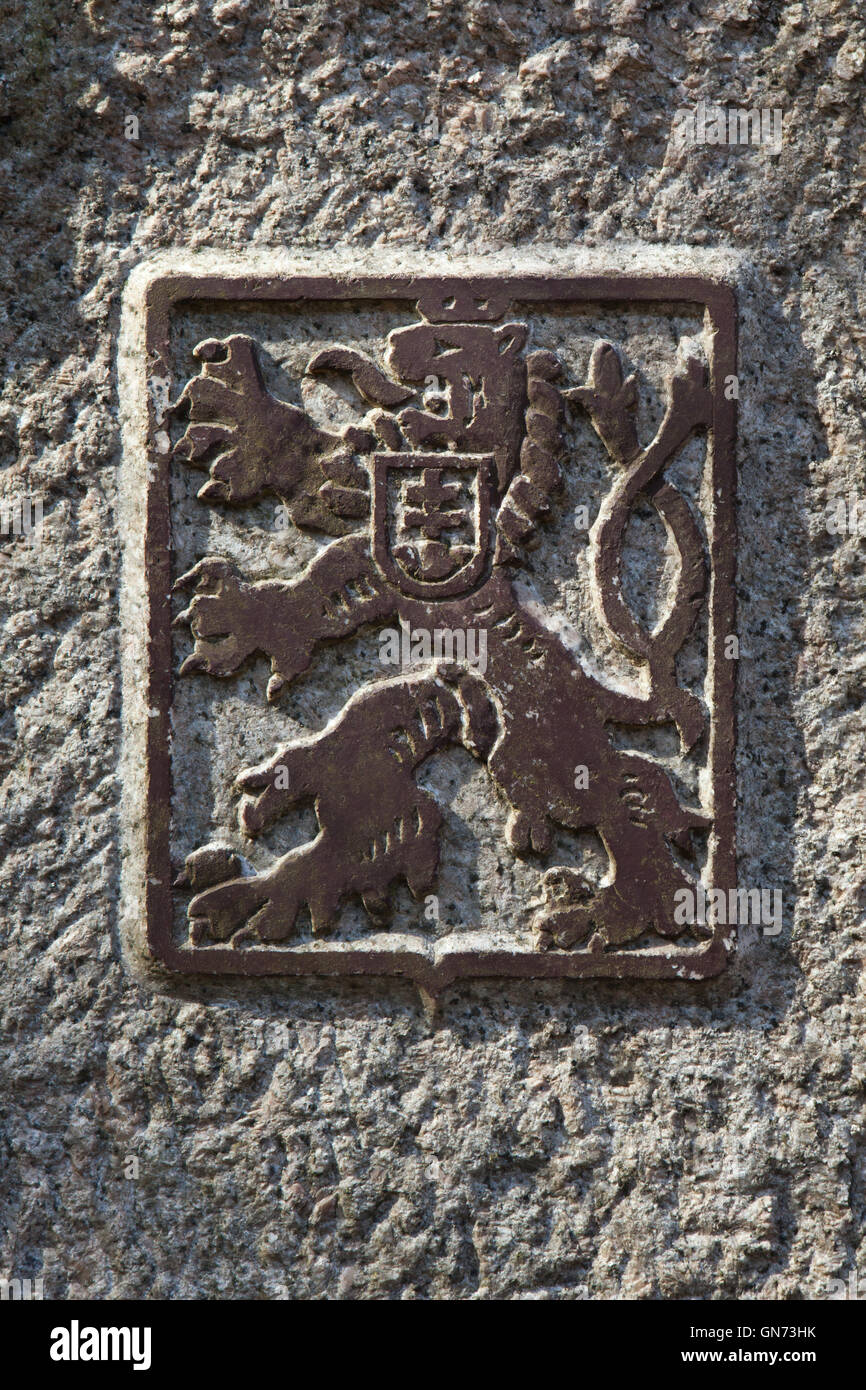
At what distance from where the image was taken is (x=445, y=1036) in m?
1.36

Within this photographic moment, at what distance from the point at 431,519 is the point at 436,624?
14cm

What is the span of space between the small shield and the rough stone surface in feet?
1.02

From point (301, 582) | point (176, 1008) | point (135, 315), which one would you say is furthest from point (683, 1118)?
point (135, 315)

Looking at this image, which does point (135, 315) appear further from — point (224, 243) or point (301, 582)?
point (301, 582)

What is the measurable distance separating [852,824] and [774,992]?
10.0 inches

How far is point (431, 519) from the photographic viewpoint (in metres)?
1.36

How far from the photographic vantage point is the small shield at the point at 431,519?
1358 mm

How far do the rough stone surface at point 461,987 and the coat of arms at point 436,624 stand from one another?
0.24ft

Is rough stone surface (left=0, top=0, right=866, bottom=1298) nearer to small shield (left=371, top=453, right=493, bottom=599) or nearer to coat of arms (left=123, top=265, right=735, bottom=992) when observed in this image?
coat of arms (left=123, top=265, right=735, bottom=992)

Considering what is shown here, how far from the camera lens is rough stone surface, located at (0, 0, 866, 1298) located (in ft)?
4.41

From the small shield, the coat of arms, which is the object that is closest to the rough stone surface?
the coat of arms

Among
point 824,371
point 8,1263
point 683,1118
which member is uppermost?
point 824,371

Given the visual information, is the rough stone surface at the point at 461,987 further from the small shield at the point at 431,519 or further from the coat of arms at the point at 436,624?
the small shield at the point at 431,519

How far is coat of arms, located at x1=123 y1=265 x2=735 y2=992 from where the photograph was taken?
4.41 ft
